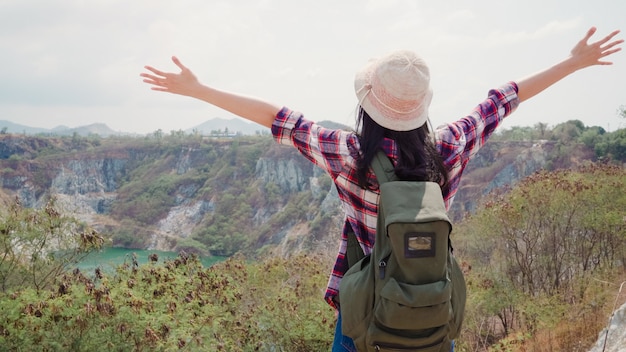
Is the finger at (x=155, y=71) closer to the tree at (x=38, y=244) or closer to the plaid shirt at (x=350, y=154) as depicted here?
the plaid shirt at (x=350, y=154)

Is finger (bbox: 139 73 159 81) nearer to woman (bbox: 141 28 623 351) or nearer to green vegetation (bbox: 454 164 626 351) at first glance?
woman (bbox: 141 28 623 351)

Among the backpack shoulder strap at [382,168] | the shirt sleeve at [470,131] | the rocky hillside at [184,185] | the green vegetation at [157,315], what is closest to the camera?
the backpack shoulder strap at [382,168]

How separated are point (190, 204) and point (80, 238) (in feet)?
178

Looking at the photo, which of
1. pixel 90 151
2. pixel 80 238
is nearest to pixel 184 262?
pixel 80 238

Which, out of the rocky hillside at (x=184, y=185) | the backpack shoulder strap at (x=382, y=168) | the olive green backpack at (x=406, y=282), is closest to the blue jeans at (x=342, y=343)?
the olive green backpack at (x=406, y=282)

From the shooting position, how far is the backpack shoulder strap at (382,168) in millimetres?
994

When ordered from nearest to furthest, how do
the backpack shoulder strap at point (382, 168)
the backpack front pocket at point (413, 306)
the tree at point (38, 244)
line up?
1. the backpack front pocket at point (413, 306)
2. the backpack shoulder strap at point (382, 168)
3. the tree at point (38, 244)

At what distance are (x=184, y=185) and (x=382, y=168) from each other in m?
58.8

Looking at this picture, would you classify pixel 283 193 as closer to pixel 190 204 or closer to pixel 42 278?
pixel 190 204

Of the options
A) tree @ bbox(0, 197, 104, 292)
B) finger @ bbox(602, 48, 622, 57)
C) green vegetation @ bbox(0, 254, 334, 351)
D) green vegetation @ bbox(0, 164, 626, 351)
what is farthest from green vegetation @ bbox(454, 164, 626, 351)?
finger @ bbox(602, 48, 622, 57)

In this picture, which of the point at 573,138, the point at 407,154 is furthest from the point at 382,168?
the point at 573,138

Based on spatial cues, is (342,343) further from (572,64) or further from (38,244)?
(38,244)

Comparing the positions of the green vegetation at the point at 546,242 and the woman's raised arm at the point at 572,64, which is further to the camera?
the green vegetation at the point at 546,242

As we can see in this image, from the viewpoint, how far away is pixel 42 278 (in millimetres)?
2939
